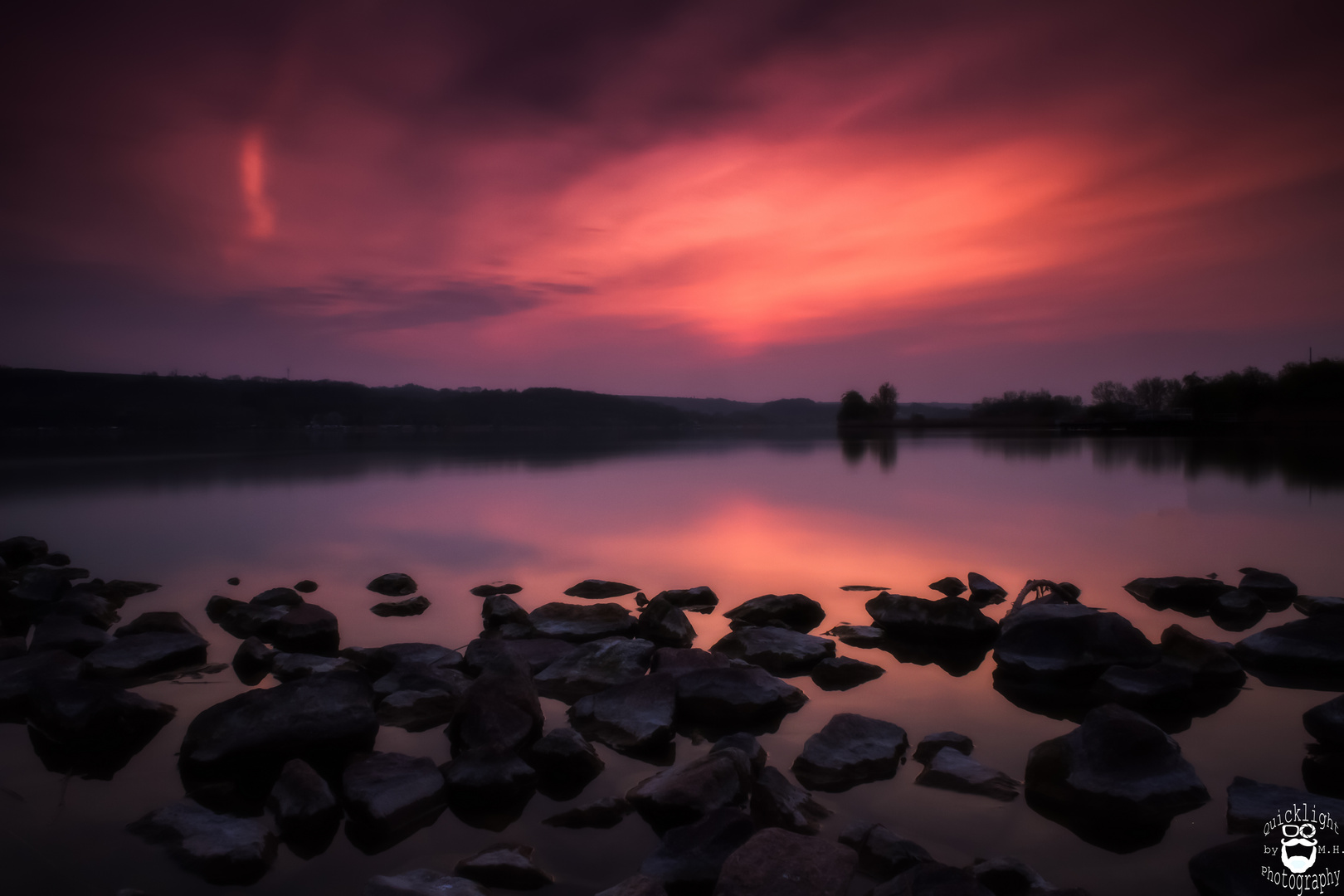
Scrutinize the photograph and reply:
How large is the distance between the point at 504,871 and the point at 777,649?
12.6 feet

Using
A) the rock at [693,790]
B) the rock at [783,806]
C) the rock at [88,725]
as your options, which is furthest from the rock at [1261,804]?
the rock at [88,725]

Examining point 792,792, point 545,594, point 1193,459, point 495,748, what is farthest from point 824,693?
point 1193,459

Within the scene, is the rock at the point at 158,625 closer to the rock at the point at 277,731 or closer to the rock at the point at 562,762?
the rock at the point at 277,731

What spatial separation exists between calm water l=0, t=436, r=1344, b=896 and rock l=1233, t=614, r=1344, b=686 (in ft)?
1.77

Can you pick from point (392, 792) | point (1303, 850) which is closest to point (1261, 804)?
point (1303, 850)

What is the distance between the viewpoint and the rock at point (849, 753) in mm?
4547

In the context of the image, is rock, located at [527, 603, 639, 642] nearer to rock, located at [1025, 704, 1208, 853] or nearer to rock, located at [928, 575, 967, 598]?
rock, located at [1025, 704, 1208, 853]

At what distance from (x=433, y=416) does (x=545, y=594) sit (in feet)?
504

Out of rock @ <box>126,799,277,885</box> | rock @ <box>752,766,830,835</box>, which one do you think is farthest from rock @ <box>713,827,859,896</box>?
rock @ <box>126,799,277,885</box>

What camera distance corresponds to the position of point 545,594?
32.8ft

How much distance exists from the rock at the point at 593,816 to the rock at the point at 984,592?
22.0 ft

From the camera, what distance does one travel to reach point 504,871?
3.54 m

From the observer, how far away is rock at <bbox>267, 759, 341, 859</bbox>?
3932 mm

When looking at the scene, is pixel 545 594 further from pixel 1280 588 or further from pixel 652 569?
pixel 1280 588
